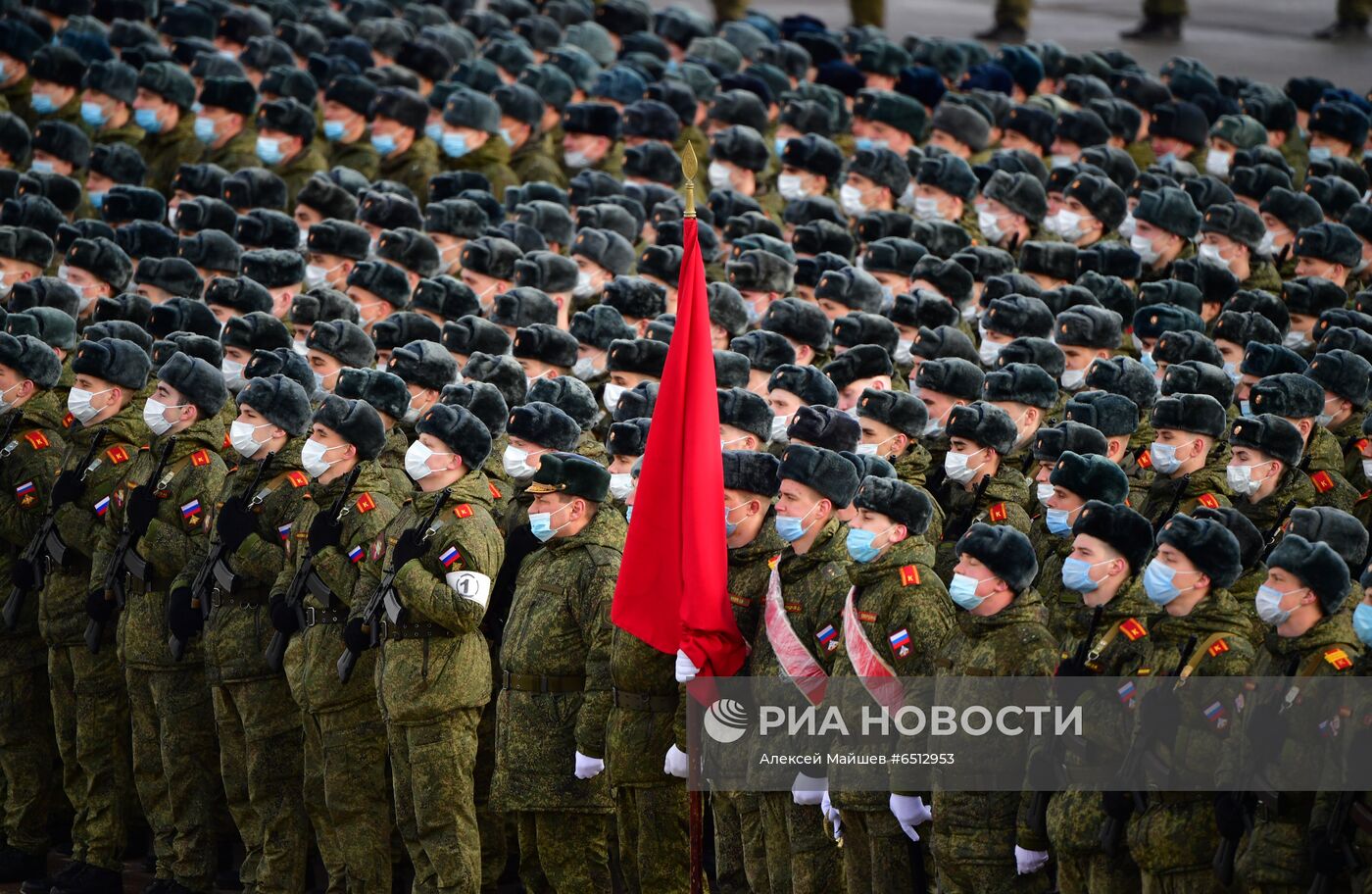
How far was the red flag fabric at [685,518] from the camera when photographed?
843 centimetres

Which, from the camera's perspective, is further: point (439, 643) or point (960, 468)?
point (960, 468)

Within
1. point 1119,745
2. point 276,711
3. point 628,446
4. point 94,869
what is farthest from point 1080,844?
point 94,869

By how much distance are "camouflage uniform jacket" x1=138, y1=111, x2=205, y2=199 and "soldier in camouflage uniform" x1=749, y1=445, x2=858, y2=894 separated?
10140 mm

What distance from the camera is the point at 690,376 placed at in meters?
8.51

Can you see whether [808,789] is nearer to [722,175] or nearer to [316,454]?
[316,454]

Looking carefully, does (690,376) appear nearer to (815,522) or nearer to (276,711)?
(815,522)

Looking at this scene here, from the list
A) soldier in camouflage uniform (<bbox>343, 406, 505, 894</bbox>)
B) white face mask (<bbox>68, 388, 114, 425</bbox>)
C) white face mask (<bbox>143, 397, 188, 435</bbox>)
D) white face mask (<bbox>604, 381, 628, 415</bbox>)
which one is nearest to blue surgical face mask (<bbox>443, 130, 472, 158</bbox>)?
white face mask (<bbox>604, 381, 628, 415</bbox>)

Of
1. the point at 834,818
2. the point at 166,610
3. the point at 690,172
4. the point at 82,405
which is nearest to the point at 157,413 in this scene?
the point at 82,405

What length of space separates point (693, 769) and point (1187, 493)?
2.75 metres

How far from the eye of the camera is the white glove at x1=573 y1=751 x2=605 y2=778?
912 cm

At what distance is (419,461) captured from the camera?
9578 mm

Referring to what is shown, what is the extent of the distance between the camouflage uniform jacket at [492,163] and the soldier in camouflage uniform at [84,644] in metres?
6.39

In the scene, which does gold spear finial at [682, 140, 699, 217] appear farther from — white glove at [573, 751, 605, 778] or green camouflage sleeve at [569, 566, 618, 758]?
white glove at [573, 751, 605, 778]

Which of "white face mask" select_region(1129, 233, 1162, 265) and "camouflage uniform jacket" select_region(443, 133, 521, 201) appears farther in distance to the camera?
"camouflage uniform jacket" select_region(443, 133, 521, 201)
